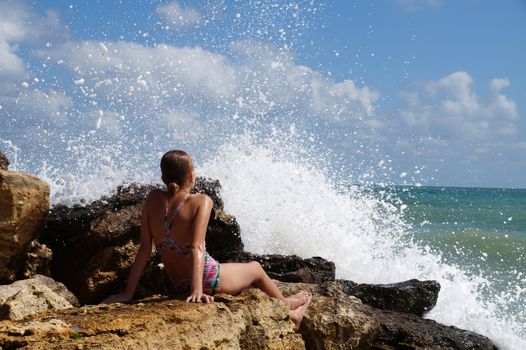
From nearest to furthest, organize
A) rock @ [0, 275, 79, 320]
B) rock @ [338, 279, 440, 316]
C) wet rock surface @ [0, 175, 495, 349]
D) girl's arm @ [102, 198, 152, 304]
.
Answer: wet rock surface @ [0, 175, 495, 349] < rock @ [0, 275, 79, 320] < girl's arm @ [102, 198, 152, 304] < rock @ [338, 279, 440, 316]

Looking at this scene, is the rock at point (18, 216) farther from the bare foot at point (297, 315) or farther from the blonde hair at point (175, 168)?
the bare foot at point (297, 315)

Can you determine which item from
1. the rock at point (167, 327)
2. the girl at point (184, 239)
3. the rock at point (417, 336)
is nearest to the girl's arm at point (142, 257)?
the girl at point (184, 239)

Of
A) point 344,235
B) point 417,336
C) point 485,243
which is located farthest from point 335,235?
point 485,243

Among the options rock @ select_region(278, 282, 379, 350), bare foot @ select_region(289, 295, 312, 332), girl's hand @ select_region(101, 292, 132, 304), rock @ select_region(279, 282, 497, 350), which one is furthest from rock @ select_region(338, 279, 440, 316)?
girl's hand @ select_region(101, 292, 132, 304)

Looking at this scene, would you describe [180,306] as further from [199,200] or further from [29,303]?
[29,303]

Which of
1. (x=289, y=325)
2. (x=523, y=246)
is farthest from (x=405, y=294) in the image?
(x=523, y=246)

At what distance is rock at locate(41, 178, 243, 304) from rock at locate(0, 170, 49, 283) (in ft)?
2.15

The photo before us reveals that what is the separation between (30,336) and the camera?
2.98m

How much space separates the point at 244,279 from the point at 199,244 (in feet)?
1.36

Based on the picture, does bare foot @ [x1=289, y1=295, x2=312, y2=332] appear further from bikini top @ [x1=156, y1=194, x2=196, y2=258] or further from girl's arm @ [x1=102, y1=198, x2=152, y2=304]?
girl's arm @ [x1=102, y1=198, x2=152, y2=304]

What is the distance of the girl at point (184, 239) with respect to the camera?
13.4ft

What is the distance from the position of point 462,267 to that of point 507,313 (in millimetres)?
5216

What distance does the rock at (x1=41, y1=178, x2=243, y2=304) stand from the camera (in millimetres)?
5715

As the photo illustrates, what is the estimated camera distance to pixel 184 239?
412 centimetres
